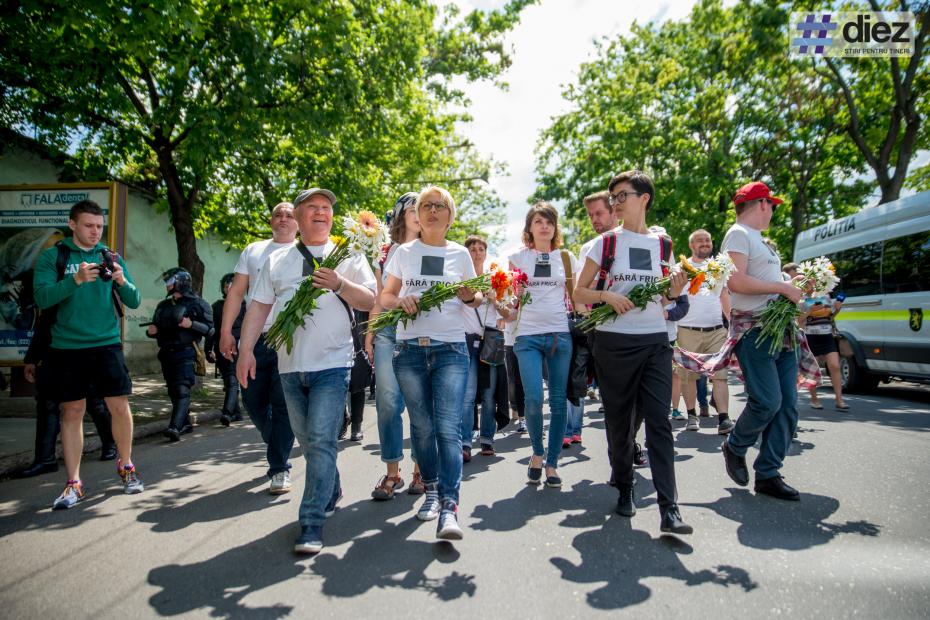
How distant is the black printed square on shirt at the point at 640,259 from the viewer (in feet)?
13.6

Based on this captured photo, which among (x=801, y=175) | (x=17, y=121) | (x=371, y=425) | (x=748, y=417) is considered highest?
(x=801, y=175)

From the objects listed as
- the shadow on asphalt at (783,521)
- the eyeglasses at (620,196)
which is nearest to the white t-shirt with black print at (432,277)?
the eyeglasses at (620,196)

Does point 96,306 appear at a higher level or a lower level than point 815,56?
lower

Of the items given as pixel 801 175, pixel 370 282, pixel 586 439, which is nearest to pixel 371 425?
pixel 586 439

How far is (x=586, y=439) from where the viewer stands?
6.89 m

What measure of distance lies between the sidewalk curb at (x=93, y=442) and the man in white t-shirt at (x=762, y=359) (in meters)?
6.10

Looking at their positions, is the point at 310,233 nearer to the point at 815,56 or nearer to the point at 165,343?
the point at 165,343

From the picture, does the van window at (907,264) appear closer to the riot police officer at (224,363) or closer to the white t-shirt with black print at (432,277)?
the white t-shirt with black print at (432,277)

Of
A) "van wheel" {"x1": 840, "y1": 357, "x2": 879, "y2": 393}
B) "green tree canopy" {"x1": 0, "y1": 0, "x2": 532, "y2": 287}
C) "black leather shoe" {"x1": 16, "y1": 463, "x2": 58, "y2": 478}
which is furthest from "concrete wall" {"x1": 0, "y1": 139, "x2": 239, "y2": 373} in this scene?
"van wheel" {"x1": 840, "y1": 357, "x2": 879, "y2": 393}

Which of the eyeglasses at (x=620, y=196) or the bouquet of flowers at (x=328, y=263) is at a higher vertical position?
the eyeglasses at (x=620, y=196)

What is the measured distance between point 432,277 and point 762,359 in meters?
2.46

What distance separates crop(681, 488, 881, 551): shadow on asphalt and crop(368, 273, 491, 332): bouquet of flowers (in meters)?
2.12

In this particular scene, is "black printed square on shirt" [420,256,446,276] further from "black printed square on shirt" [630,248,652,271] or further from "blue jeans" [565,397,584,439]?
"blue jeans" [565,397,584,439]

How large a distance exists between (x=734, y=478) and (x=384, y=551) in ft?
9.04
